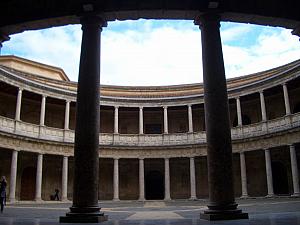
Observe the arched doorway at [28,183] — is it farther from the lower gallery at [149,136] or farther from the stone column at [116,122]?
the stone column at [116,122]

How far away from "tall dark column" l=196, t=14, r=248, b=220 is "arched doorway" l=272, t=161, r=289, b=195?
→ 22.9m

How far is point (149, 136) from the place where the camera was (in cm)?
3291

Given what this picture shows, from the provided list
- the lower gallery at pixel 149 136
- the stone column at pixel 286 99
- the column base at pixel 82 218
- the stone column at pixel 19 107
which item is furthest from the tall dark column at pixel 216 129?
the stone column at pixel 19 107

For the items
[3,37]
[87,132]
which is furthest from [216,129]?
[3,37]

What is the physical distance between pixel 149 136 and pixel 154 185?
17.2 ft

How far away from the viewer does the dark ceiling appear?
396 inches

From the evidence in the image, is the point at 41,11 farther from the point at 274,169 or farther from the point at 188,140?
the point at 274,169

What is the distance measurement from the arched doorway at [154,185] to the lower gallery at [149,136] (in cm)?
10

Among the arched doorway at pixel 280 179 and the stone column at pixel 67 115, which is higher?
the stone column at pixel 67 115

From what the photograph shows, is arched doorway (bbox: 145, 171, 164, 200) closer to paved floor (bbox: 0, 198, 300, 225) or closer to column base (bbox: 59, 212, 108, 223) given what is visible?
paved floor (bbox: 0, 198, 300, 225)

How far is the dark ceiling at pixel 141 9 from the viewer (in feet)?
33.0

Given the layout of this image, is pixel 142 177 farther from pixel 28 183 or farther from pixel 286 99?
pixel 286 99

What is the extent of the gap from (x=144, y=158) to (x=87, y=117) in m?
23.2

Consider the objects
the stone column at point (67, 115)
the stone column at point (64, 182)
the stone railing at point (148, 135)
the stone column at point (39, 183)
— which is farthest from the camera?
the stone column at point (67, 115)
